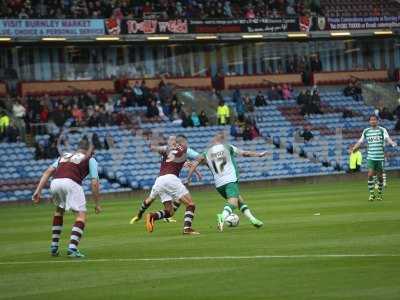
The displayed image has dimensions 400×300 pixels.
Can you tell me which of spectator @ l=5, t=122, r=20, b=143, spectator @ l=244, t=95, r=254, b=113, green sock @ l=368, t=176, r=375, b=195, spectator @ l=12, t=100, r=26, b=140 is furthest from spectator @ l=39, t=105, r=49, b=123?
green sock @ l=368, t=176, r=375, b=195

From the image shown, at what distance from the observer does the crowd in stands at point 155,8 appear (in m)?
55.6

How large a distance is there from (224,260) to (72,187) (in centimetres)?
330

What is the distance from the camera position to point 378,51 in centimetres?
6956

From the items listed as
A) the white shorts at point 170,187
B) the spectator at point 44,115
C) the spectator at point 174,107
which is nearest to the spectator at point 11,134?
the spectator at point 44,115

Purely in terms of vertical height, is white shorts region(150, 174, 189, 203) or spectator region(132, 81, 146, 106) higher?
white shorts region(150, 174, 189, 203)

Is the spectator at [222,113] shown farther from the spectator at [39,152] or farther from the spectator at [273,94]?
the spectator at [39,152]

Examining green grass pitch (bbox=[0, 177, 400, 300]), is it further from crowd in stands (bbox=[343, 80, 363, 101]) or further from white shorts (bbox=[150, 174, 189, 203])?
crowd in stands (bbox=[343, 80, 363, 101])

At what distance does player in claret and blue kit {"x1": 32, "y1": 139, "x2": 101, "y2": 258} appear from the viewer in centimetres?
1917

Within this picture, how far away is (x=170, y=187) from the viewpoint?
955 inches

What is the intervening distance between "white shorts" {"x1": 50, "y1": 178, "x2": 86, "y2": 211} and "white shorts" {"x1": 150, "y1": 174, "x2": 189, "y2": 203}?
5072 millimetres

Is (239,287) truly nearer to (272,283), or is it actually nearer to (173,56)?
(272,283)

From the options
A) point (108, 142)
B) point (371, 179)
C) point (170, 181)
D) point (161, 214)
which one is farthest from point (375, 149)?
point (108, 142)

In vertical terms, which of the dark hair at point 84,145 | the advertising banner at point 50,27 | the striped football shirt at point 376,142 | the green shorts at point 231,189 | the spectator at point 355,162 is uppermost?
the dark hair at point 84,145

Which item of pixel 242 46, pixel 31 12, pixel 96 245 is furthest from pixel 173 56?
pixel 96 245
